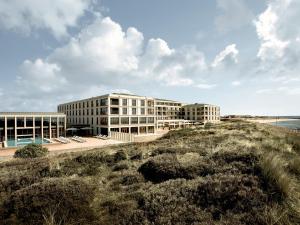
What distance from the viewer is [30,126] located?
55.8 metres

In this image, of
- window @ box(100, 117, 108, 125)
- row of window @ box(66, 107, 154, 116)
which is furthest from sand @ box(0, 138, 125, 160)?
row of window @ box(66, 107, 154, 116)

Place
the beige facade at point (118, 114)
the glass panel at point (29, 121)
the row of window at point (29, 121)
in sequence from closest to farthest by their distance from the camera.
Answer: the row of window at point (29, 121) → the glass panel at point (29, 121) → the beige facade at point (118, 114)

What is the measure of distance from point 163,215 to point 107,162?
27.0 ft

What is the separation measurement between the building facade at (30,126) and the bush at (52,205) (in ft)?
177

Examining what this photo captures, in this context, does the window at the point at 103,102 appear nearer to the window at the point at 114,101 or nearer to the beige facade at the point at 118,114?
the beige facade at the point at 118,114

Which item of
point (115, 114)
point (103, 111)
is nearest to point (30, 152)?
point (115, 114)

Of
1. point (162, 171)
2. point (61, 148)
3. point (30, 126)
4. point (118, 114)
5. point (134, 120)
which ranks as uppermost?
point (118, 114)

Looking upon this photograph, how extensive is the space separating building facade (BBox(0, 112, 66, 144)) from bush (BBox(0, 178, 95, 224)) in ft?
177

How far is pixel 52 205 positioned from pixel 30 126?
58765mm

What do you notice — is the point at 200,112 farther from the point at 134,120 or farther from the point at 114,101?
the point at 114,101

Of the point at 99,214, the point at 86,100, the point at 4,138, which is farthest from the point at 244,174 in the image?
the point at 86,100

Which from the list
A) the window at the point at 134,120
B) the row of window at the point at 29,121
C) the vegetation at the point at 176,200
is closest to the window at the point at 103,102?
the window at the point at 134,120

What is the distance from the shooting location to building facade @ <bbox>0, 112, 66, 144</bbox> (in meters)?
52.0

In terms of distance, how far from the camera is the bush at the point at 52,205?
17.3 feet
